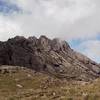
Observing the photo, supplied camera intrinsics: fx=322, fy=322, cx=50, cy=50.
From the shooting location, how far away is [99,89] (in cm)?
5944

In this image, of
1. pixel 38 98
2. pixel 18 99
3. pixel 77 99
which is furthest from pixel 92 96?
pixel 18 99

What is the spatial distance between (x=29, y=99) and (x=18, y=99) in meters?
2.37

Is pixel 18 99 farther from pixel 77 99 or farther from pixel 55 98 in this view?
pixel 77 99

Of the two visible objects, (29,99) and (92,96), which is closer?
(92,96)

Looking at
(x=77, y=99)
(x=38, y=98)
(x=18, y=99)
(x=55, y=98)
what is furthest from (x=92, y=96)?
(x=18, y=99)

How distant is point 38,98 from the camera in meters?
55.5

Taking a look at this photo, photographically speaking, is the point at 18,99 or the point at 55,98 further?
the point at 18,99

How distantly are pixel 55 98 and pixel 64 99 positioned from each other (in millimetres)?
4168

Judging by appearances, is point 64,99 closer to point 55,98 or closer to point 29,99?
point 55,98

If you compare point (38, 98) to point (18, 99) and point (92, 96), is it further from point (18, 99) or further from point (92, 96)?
point (92, 96)

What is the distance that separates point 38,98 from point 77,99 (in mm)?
10222

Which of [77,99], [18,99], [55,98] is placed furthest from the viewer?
[18,99]

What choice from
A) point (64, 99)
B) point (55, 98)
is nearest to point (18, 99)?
point (55, 98)

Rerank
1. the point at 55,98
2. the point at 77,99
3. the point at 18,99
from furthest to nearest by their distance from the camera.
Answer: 1. the point at 18,99
2. the point at 55,98
3. the point at 77,99
